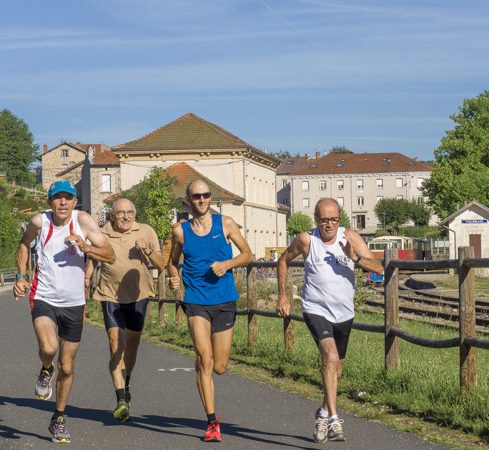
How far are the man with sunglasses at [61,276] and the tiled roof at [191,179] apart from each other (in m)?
70.9

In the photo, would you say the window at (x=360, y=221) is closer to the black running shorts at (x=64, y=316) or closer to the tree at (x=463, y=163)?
the tree at (x=463, y=163)

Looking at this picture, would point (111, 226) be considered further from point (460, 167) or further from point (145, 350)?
point (460, 167)

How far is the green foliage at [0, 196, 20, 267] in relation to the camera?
67750mm

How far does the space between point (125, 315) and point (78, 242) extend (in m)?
2.00

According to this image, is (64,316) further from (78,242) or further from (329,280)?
(329,280)

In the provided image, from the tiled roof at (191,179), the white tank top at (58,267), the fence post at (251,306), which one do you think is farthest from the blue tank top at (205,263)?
the tiled roof at (191,179)

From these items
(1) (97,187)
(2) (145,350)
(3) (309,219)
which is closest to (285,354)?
(2) (145,350)

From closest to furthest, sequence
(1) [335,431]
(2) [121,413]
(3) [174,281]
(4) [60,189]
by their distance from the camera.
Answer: (1) [335,431] → (4) [60,189] → (3) [174,281] → (2) [121,413]

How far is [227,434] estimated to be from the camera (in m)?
8.92

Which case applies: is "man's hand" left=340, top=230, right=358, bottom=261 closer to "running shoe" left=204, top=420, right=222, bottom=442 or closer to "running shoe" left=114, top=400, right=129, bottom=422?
"running shoe" left=204, top=420, right=222, bottom=442

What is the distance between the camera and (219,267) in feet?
28.9

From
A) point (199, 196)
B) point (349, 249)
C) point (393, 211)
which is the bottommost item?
point (349, 249)

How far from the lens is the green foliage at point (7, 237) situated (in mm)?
Answer: 67750

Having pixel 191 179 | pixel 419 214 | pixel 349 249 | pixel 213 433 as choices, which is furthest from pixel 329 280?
pixel 419 214
